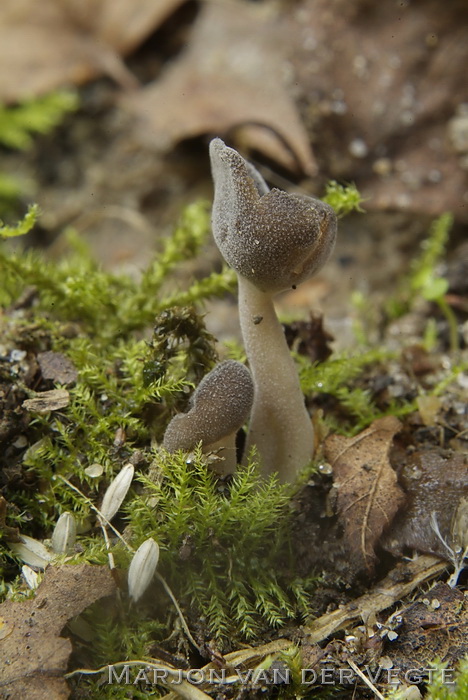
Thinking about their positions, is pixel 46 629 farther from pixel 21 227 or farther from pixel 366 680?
pixel 21 227

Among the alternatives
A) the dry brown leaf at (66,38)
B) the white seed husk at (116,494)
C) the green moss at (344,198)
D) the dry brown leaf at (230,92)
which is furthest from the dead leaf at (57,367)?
the dry brown leaf at (66,38)

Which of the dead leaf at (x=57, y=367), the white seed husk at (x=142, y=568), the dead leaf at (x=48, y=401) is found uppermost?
the dead leaf at (x=57, y=367)

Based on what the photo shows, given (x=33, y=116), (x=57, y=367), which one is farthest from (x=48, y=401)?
(x=33, y=116)

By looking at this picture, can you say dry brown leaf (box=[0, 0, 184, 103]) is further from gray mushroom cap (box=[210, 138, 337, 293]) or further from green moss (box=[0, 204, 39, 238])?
gray mushroom cap (box=[210, 138, 337, 293])

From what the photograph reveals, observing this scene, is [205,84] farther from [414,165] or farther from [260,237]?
[260,237]

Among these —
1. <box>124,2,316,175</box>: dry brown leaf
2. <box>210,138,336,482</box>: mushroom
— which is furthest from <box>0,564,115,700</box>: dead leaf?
<box>124,2,316,175</box>: dry brown leaf

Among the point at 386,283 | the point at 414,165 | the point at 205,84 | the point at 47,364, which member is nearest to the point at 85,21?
the point at 205,84

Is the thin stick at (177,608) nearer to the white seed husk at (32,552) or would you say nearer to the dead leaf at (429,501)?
the white seed husk at (32,552)
